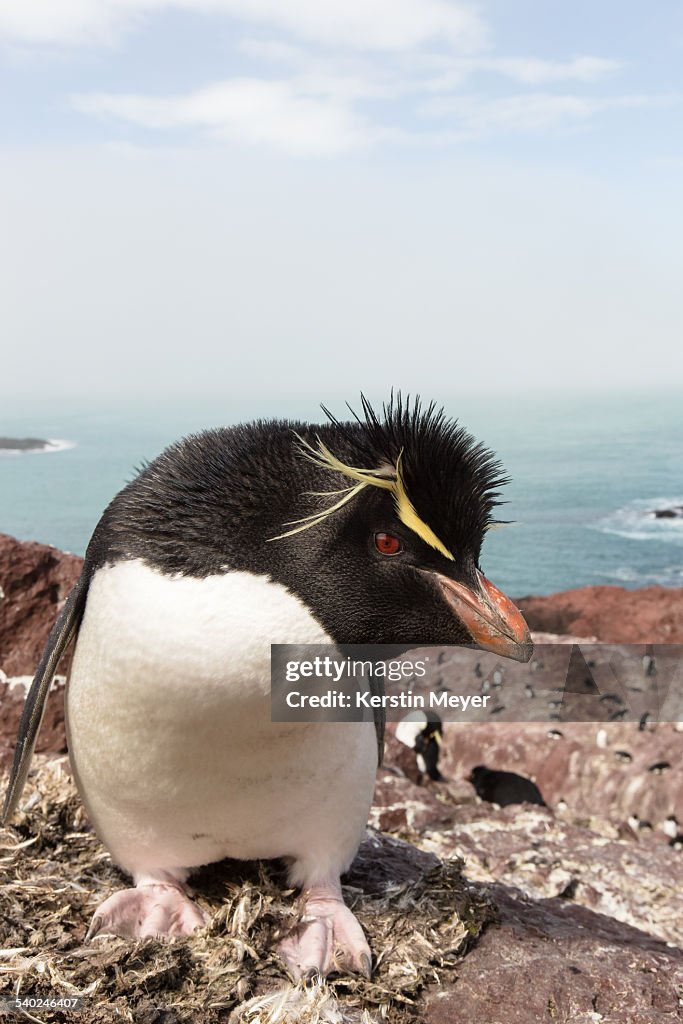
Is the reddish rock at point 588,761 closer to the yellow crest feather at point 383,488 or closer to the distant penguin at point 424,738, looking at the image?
the distant penguin at point 424,738

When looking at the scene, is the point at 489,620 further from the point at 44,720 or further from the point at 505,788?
the point at 505,788

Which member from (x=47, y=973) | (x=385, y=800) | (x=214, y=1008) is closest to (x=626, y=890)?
(x=385, y=800)

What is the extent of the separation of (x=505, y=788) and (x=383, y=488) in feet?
10.5

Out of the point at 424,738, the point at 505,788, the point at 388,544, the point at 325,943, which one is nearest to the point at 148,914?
the point at 325,943

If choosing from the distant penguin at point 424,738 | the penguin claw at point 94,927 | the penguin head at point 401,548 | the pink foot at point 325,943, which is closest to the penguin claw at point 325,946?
the pink foot at point 325,943

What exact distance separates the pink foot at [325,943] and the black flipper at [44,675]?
798 millimetres

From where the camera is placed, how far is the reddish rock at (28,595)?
368cm

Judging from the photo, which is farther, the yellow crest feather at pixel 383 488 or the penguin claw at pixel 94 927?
the penguin claw at pixel 94 927

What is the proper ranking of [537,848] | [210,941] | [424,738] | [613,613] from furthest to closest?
[613,613], [424,738], [537,848], [210,941]

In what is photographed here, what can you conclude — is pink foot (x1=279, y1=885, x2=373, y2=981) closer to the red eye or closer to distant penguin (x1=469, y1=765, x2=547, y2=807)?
the red eye

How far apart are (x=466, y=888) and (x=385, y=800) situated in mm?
1169

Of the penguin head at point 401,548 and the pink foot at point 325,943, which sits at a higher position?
the penguin head at point 401,548

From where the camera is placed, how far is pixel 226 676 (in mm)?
1958

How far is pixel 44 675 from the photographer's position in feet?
7.70
